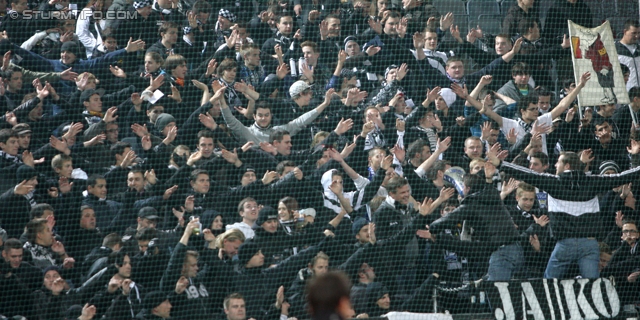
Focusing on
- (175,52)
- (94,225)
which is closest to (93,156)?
(94,225)

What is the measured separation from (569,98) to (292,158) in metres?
2.87

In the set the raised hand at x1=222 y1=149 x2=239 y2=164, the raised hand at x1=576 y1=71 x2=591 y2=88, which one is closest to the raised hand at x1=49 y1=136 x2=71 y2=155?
the raised hand at x1=222 y1=149 x2=239 y2=164

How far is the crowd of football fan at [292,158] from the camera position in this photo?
7559 mm

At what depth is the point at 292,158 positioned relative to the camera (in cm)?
818

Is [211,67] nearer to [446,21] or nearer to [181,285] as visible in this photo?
[181,285]

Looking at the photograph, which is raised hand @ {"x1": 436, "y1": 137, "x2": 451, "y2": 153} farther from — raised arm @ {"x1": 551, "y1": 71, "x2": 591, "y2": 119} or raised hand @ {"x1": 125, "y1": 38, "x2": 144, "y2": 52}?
raised hand @ {"x1": 125, "y1": 38, "x2": 144, "y2": 52}

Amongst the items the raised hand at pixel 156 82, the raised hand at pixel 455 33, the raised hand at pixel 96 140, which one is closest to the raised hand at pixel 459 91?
the raised hand at pixel 455 33

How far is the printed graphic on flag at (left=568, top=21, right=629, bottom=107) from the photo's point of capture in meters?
9.05

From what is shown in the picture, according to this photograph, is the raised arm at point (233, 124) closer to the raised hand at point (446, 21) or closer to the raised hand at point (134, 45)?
the raised hand at point (134, 45)

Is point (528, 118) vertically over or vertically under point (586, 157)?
over

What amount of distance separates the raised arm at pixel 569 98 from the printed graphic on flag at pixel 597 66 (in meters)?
0.08

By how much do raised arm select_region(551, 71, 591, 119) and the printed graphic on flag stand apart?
81 mm

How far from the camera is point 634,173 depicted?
8688mm

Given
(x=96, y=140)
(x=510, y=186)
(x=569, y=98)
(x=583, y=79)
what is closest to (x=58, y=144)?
(x=96, y=140)
